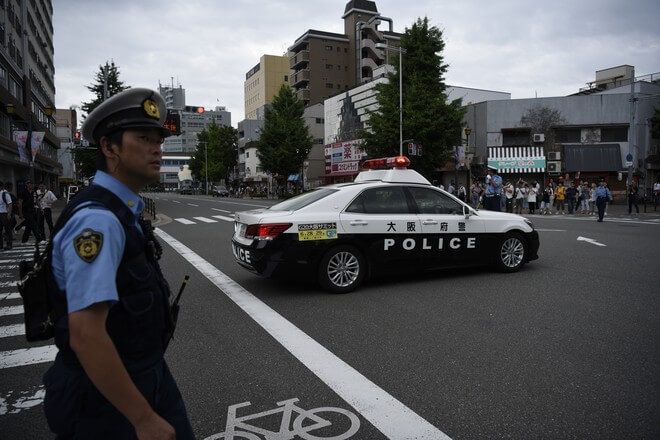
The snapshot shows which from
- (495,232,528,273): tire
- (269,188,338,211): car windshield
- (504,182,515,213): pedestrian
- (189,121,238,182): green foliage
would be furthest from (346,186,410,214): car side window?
(189,121,238,182): green foliage

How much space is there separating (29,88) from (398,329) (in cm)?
4389

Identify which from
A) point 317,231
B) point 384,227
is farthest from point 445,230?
point 317,231

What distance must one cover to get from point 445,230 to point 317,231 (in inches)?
Answer: 82.8

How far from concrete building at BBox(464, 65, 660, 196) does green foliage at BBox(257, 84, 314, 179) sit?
22458mm

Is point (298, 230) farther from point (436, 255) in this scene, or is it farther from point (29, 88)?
point (29, 88)

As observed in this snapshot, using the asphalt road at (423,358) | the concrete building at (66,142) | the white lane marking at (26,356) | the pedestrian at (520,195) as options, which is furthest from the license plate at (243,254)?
the concrete building at (66,142)

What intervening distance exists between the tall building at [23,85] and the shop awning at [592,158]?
34117 mm

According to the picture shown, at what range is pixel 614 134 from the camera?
115 ft

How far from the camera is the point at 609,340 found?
14.3 feet

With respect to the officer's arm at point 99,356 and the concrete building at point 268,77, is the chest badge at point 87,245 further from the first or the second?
the concrete building at point 268,77

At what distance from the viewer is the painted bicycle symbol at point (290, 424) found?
277cm

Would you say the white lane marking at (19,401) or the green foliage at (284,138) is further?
the green foliage at (284,138)

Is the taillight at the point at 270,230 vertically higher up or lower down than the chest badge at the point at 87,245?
lower down

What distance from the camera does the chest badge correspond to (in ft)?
4.26
